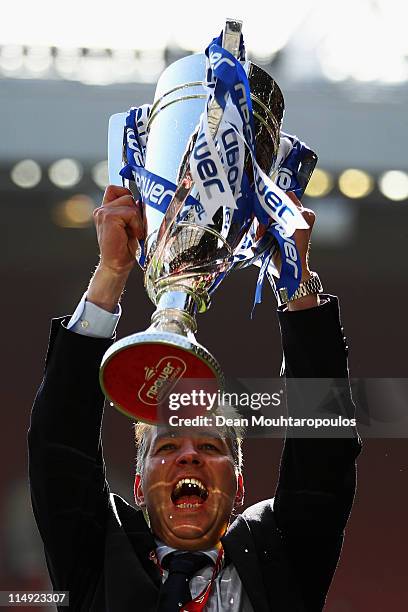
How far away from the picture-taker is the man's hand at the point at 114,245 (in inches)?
60.3

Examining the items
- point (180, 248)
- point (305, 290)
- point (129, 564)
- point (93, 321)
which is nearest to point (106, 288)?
point (93, 321)

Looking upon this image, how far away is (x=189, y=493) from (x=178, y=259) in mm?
402

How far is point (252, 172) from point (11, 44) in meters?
2.27

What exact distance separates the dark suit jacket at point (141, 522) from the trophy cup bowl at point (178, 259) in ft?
0.52

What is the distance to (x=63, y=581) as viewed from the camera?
160cm

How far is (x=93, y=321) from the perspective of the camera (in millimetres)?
1561

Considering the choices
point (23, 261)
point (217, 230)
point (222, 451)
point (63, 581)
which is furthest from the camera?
point (23, 261)

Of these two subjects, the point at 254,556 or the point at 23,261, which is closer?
the point at 254,556

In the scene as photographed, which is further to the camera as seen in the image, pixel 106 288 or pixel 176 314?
pixel 106 288

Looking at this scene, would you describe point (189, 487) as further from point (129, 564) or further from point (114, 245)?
point (114, 245)

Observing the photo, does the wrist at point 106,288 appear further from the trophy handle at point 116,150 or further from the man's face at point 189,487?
the man's face at point 189,487

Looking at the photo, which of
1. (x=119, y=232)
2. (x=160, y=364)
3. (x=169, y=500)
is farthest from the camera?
(x=169, y=500)

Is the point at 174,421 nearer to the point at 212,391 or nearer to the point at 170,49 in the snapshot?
the point at 212,391

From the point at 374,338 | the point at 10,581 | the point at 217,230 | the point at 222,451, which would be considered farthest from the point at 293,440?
the point at 374,338
